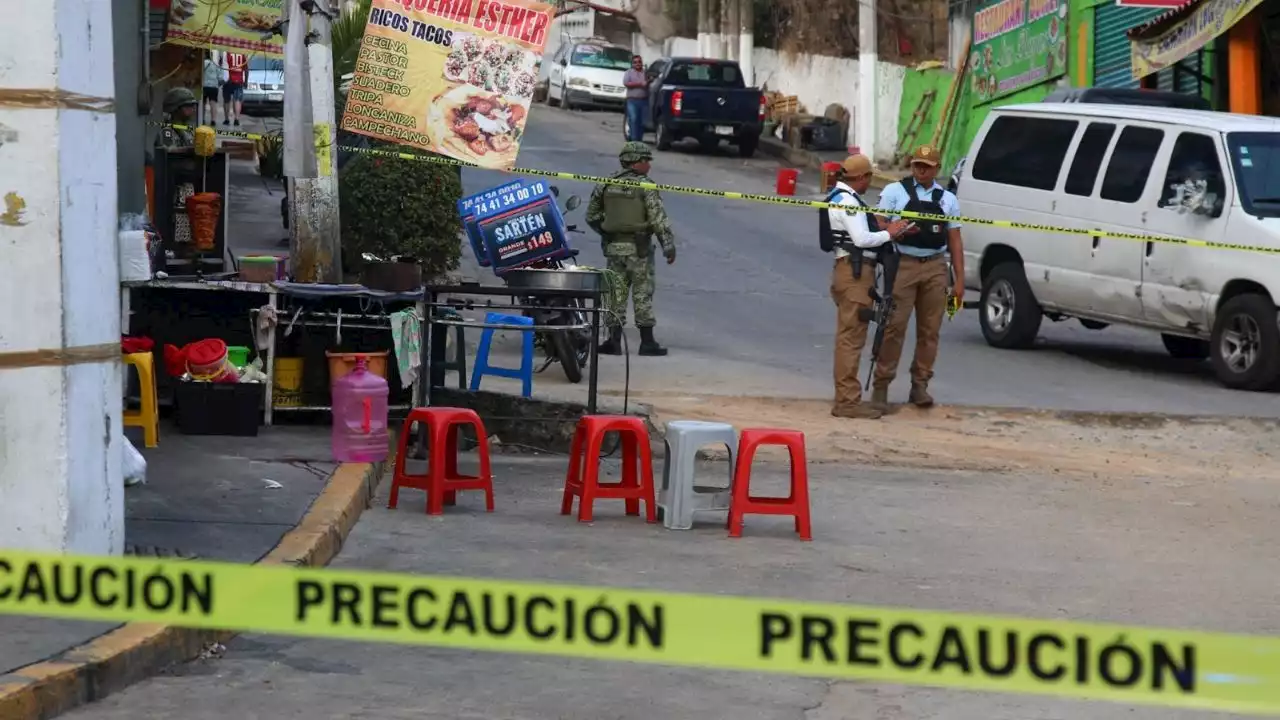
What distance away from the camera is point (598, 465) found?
9352mm

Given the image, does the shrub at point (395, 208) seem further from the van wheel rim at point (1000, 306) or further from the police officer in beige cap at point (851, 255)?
the police officer in beige cap at point (851, 255)

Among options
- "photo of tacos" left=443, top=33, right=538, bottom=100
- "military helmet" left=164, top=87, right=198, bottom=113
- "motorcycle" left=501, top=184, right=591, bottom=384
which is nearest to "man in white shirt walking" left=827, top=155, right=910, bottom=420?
"motorcycle" left=501, top=184, right=591, bottom=384

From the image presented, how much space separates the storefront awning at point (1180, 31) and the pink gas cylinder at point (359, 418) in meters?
15.3

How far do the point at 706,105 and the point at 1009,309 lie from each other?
19.7 meters

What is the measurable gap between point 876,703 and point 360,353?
545 centimetres

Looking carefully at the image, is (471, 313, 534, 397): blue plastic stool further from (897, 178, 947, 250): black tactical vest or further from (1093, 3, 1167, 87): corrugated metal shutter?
(1093, 3, 1167, 87): corrugated metal shutter

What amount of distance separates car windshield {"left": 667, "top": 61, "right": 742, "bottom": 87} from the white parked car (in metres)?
8.34

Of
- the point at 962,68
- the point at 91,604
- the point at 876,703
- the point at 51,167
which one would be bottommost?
the point at 876,703

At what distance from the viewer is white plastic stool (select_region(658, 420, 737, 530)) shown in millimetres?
9102

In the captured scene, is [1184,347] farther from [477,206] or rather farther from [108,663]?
[108,663]

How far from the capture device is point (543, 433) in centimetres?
1137

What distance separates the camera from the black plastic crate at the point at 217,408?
10.6 metres

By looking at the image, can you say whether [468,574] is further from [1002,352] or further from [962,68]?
[962,68]

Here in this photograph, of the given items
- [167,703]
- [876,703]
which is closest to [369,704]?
[167,703]
